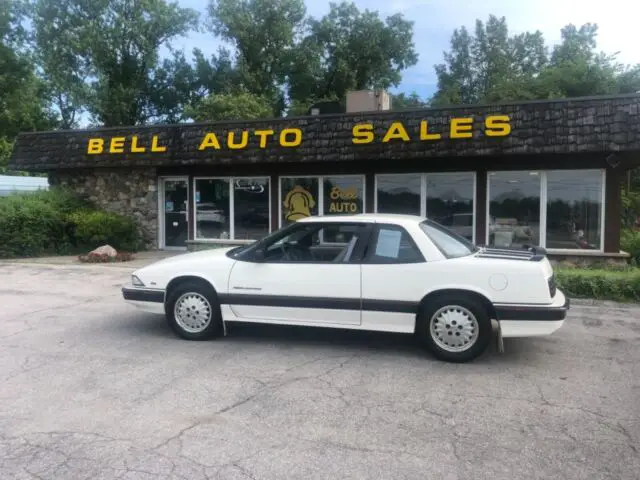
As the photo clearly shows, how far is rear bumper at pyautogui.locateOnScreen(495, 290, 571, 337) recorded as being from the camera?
211 inches

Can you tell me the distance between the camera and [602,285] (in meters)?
8.74

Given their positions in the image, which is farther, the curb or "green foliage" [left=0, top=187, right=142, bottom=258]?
"green foliage" [left=0, top=187, right=142, bottom=258]

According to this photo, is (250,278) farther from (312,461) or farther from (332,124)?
(332,124)

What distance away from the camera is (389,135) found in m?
12.3

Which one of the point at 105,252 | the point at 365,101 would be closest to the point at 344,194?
the point at 365,101

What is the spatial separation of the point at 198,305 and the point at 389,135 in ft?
24.1

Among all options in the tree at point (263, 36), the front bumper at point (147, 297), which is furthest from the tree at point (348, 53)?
the front bumper at point (147, 297)

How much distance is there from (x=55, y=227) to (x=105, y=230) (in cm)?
156

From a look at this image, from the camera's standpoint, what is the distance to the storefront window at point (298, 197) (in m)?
14.1

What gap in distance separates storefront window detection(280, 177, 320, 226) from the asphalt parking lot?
7363 millimetres

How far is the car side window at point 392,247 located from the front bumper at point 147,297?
2504mm

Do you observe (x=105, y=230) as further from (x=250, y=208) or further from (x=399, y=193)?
(x=399, y=193)

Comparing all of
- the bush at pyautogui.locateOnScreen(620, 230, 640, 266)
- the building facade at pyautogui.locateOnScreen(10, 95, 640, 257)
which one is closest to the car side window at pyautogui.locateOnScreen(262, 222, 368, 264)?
the building facade at pyautogui.locateOnScreen(10, 95, 640, 257)

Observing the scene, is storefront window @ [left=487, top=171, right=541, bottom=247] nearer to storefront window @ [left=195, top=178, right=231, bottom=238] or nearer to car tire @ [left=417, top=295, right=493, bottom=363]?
storefront window @ [left=195, top=178, right=231, bottom=238]
